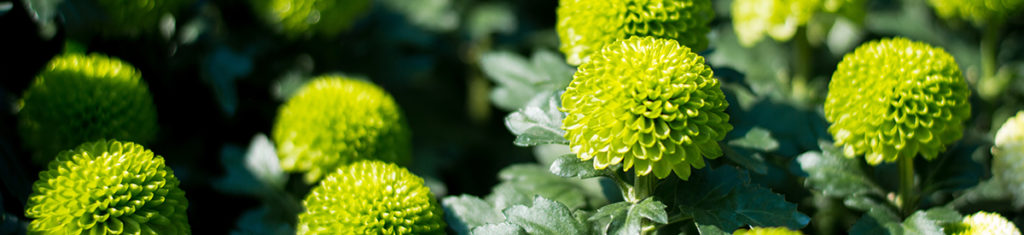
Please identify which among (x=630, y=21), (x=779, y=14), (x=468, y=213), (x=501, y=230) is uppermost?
(x=779, y=14)

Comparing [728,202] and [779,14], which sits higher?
[779,14]

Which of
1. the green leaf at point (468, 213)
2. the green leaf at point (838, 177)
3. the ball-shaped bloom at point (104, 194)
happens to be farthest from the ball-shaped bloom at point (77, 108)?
the green leaf at point (838, 177)

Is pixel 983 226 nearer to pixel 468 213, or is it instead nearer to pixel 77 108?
pixel 468 213

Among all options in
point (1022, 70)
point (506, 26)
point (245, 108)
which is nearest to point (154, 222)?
point (245, 108)

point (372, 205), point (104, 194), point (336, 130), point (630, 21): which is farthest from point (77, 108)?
point (630, 21)

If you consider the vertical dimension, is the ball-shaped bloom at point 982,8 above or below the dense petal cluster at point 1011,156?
above

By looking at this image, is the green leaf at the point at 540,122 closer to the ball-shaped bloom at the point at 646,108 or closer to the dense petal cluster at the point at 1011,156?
the ball-shaped bloom at the point at 646,108

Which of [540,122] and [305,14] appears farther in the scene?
[305,14]
